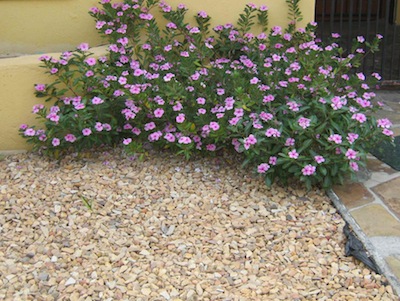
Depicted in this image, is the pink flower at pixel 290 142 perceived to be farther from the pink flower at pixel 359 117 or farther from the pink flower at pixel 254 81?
the pink flower at pixel 254 81

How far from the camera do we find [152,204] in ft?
10.3

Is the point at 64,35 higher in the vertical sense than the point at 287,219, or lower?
higher

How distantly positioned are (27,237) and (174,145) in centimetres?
113

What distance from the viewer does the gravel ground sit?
2.49 meters

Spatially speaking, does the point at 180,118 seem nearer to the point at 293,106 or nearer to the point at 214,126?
the point at 214,126

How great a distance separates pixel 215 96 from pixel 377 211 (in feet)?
3.94

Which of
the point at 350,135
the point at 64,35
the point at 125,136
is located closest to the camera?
the point at 350,135

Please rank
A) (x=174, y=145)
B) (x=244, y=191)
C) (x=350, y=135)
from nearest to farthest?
(x=350, y=135), (x=244, y=191), (x=174, y=145)

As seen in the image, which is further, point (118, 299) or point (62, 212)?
point (62, 212)

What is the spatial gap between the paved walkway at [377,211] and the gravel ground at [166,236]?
73 mm

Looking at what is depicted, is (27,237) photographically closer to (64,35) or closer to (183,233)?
(183,233)

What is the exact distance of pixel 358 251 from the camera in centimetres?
266

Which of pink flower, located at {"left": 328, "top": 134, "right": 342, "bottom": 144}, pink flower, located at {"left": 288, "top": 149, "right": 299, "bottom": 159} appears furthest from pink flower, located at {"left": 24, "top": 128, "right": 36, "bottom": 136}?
pink flower, located at {"left": 328, "top": 134, "right": 342, "bottom": 144}

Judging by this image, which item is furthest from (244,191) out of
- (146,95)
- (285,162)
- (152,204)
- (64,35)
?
(64,35)
